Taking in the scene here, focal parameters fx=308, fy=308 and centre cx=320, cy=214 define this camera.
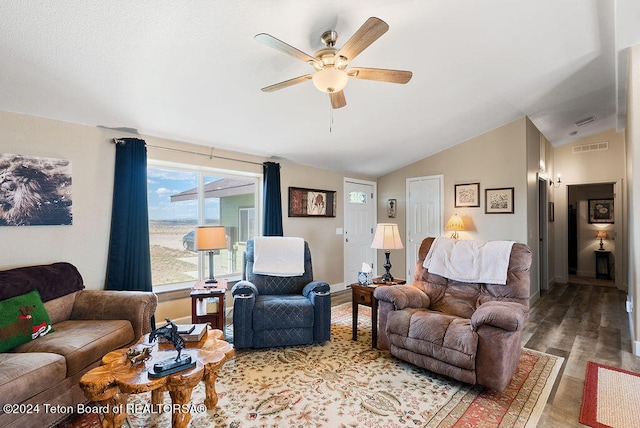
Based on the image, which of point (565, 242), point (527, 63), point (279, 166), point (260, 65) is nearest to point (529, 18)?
point (527, 63)

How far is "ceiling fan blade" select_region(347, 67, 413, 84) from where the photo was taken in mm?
2068

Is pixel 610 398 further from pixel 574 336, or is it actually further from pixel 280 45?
pixel 280 45

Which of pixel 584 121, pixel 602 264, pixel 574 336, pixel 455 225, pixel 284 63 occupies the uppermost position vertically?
pixel 584 121

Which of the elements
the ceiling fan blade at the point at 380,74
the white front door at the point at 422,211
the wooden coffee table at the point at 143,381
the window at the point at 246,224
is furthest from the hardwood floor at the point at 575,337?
the window at the point at 246,224

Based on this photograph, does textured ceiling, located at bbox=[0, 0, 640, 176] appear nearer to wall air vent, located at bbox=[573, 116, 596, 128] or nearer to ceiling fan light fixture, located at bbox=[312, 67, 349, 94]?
ceiling fan light fixture, located at bbox=[312, 67, 349, 94]

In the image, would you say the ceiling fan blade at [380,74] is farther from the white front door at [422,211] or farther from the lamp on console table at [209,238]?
the white front door at [422,211]

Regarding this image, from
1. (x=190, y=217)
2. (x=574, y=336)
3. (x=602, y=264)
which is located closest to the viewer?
(x=574, y=336)

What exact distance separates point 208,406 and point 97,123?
273 cm

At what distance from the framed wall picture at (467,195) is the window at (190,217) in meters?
3.35

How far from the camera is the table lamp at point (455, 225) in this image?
16.1 feet

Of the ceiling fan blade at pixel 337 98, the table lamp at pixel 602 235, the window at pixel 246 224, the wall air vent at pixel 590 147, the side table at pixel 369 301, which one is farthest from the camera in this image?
the table lamp at pixel 602 235

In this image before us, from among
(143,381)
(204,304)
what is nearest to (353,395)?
(143,381)

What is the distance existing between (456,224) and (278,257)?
3006 mm

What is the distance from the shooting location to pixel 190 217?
3871mm
